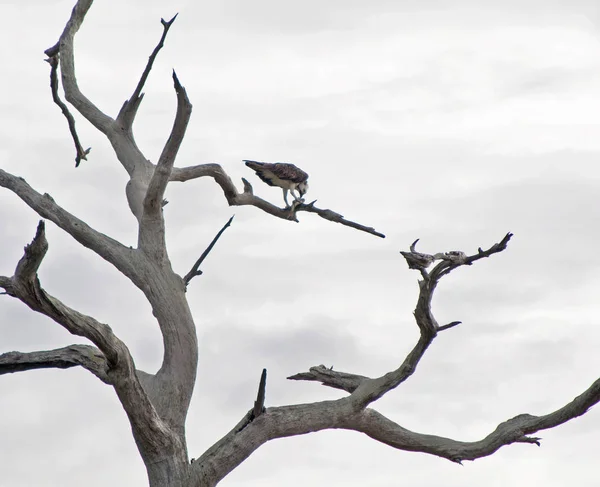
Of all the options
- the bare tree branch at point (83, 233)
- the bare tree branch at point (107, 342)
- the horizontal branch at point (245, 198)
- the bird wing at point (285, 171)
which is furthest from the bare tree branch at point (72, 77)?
the bare tree branch at point (107, 342)

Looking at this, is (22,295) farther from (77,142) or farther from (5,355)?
(77,142)

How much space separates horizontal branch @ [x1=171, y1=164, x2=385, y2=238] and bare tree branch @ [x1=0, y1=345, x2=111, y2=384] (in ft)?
10.6

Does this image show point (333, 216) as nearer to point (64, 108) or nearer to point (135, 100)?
point (135, 100)

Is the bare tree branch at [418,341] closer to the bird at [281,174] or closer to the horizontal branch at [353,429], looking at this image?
the horizontal branch at [353,429]

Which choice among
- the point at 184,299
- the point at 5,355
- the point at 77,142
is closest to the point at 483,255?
the point at 184,299

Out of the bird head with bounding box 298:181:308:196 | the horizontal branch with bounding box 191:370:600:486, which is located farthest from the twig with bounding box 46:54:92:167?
the horizontal branch with bounding box 191:370:600:486

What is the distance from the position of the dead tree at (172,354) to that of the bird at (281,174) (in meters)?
0.26

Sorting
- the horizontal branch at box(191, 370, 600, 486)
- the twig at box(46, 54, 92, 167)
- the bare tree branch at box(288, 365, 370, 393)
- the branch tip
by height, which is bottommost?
the horizontal branch at box(191, 370, 600, 486)

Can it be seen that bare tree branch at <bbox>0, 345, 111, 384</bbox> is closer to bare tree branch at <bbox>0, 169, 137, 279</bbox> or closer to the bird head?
bare tree branch at <bbox>0, 169, 137, 279</bbox>

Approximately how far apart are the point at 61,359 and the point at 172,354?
1.60m

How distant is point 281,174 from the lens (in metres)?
12.4

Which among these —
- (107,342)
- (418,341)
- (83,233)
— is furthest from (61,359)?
(418,341)

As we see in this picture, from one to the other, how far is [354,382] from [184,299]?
7.48 feet

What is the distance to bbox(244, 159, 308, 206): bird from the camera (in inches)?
488
